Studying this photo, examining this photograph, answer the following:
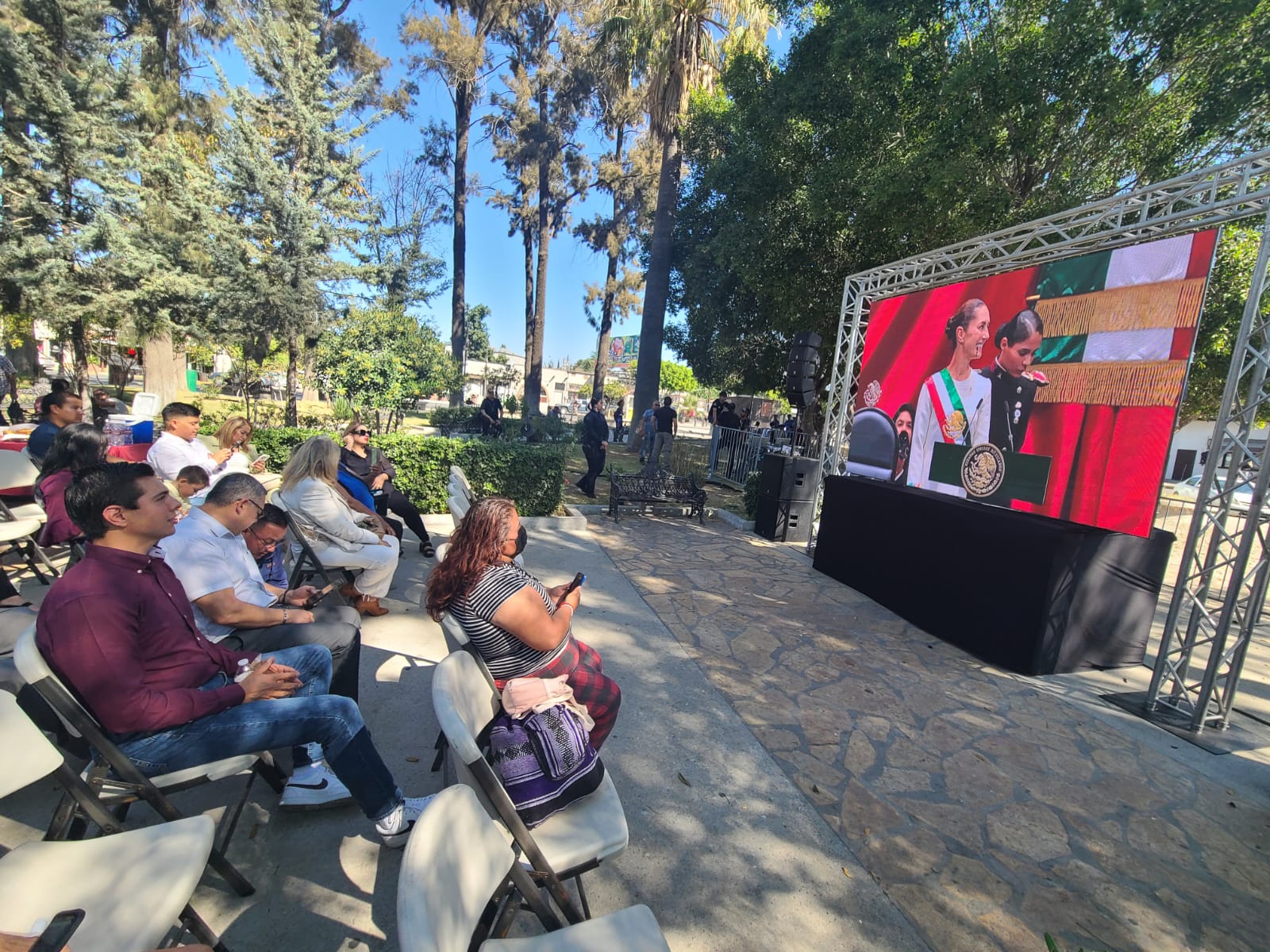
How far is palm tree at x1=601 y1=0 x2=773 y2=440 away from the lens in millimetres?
13195

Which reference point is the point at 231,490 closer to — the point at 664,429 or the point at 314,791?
the point at 314,791

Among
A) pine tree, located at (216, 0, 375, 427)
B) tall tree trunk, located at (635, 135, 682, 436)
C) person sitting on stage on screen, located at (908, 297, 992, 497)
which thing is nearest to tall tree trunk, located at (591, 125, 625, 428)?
tall tree trunk, located at (635, 135, 682, 436)

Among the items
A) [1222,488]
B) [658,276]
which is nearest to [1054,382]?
[1222,488]

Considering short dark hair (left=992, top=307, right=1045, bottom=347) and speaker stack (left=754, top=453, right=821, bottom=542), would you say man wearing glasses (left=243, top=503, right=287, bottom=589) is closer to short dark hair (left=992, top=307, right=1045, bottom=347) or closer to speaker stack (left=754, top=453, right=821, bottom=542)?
short dark hair (left=992, top=307, right=1045, bottom=347)

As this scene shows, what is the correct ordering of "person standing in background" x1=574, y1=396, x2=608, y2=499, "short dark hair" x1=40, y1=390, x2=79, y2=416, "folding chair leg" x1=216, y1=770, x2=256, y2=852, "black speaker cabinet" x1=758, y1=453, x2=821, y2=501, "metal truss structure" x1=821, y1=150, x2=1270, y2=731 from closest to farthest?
1. "folding chair leg" x1=216, y1=770, x2=256, y2=852
2. "metal truss structure" x1=821, y1=150, x2=1270, y2=731
3. "short dark hair" x1=40, y1=390, x2=79, y2=416
4. "black speaker cabinet" x1=758, y1=453, x2=821, y2=501
5. "person standing in background" x1=574, y1=396, x2=608, y2=499

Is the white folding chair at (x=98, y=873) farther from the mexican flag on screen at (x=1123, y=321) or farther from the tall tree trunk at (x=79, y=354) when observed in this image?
the tall tree trunk at (x=79, y=354)

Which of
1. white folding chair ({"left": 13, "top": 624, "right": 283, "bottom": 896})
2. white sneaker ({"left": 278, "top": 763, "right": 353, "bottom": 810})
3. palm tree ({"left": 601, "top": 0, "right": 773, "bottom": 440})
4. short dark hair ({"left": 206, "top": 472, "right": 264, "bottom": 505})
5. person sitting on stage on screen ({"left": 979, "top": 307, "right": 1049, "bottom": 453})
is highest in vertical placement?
palm tree ({"left": 601, "top": 0, "right": 773, "bottom": 440})

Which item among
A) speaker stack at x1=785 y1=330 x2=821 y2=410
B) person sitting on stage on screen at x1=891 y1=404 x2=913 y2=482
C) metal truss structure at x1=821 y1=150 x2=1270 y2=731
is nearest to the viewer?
metal truss structure at x1=821 y1=150 x2=1270 y2=731

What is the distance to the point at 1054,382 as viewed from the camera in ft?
15.5

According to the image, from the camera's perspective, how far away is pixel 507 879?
5.37 feet

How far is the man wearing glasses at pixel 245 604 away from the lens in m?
2.51

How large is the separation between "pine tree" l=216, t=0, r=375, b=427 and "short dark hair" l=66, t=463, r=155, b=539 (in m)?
12.7

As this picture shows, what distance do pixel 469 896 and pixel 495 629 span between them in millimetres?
933

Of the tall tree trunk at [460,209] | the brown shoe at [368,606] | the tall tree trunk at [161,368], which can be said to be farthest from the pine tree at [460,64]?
the brown shoe at [368,606]
